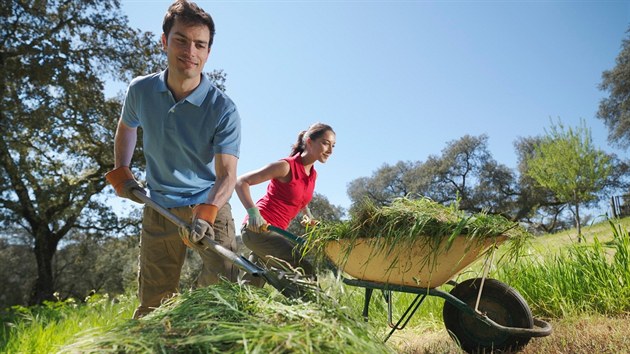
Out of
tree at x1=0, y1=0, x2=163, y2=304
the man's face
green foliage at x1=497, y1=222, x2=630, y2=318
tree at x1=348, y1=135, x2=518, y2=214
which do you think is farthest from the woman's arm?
tree at x1=348, y1=135, x2=518, y2=214

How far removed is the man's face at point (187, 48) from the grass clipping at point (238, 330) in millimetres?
1585

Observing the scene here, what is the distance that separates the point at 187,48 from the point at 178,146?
54 cm

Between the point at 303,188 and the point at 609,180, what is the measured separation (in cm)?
2440

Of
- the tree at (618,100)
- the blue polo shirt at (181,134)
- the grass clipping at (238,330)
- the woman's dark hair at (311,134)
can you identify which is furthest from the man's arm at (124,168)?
the tree at (618,100)

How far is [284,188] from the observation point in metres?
3.48

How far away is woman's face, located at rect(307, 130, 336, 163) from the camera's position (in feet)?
11.3

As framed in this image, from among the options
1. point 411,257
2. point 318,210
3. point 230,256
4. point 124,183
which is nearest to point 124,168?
point 124,183

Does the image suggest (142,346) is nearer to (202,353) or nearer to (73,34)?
(202,353)

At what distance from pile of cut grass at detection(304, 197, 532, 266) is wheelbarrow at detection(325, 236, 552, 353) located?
21 mm

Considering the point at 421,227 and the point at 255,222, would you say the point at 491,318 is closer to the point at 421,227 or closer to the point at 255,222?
the point at 421,227

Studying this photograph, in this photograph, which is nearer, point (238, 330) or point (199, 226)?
Answer: point (238, 330)

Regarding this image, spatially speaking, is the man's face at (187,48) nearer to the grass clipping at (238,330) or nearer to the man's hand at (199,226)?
the man's hand at (199,226)

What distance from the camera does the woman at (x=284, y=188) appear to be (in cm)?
324

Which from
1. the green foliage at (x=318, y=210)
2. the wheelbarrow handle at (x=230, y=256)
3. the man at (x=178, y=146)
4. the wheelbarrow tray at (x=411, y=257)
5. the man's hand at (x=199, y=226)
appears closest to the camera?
the wheelbarrow handle at (x=230, y=256)
